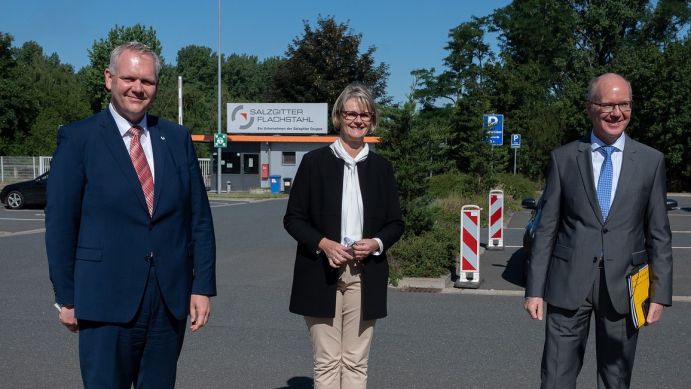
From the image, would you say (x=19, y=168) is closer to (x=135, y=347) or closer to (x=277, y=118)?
(x=277, y=118)

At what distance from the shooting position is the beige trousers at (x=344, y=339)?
13.5 feet

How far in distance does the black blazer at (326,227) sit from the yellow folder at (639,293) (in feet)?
3.95

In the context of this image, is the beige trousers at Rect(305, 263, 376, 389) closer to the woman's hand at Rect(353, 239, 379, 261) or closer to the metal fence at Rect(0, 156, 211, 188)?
the woman's hand at Rect(353, 239, 379, 261)

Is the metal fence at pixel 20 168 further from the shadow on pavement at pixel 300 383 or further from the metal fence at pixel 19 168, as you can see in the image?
the shadow on pavement at pixel 300 383

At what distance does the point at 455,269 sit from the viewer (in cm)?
1105

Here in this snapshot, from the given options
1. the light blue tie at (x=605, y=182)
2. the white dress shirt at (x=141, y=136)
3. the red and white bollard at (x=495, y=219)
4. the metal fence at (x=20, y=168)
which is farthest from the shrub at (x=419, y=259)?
the metal fence at (x=20, y=168)

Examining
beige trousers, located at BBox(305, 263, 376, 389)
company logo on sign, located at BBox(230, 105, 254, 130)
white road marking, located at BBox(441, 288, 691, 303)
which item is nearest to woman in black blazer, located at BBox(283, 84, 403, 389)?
beige trousers, located at BBox(305, 263, 376, 389)

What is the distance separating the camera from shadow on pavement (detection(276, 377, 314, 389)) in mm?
5350

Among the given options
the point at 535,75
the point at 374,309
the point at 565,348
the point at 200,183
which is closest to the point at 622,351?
the point at 565,348

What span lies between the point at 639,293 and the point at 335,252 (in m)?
1.47

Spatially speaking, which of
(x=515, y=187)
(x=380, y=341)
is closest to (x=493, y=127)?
(x=515, y=187)

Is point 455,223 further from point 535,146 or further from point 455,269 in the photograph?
point 535,146

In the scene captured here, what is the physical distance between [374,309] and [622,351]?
1240 millimetres

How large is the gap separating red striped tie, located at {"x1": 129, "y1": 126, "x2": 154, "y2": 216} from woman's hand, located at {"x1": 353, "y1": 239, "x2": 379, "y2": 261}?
3.81 feet
